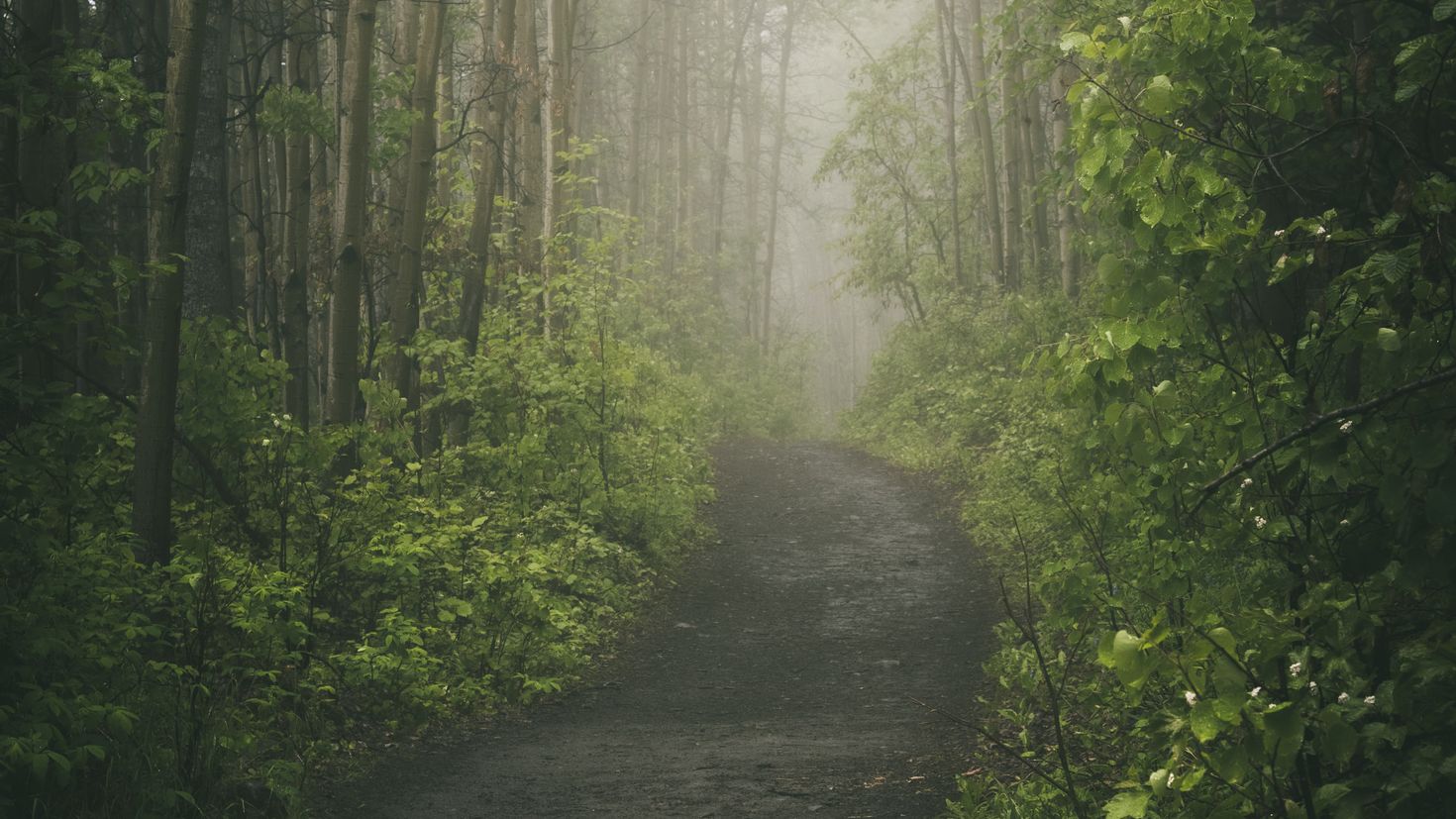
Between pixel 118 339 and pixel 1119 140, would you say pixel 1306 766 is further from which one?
pixel 118 339

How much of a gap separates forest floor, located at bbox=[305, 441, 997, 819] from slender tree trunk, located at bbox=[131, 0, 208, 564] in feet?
6.58

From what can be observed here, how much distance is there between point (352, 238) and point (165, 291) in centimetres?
360

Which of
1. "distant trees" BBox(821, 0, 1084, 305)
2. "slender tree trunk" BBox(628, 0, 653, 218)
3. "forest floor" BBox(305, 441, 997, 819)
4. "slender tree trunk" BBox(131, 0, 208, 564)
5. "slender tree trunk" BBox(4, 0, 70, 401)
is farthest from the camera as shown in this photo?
"slender tree trunk" BBox(628, 0, 653, 218)

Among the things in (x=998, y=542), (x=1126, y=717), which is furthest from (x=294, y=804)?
(x=998, y=542)

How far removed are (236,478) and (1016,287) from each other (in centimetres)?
1697

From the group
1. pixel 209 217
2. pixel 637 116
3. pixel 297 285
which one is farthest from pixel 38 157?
pixel 637 116

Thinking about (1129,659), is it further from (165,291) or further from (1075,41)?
(165,291)

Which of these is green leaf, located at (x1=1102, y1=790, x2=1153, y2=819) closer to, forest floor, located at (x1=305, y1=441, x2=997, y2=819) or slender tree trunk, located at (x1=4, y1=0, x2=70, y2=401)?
forest floor, located at (x1=305, y1=441, x2=997, y2=819)

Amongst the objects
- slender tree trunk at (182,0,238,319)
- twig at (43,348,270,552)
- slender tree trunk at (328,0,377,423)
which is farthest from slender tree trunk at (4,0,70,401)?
slender tree trunk at (328,0,377,423)

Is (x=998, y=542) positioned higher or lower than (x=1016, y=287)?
lower

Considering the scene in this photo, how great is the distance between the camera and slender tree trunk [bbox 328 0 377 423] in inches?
387

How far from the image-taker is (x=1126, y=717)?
20.8 feet

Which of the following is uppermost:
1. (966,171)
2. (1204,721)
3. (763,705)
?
(966,171)

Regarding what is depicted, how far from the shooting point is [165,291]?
21.0 ft
